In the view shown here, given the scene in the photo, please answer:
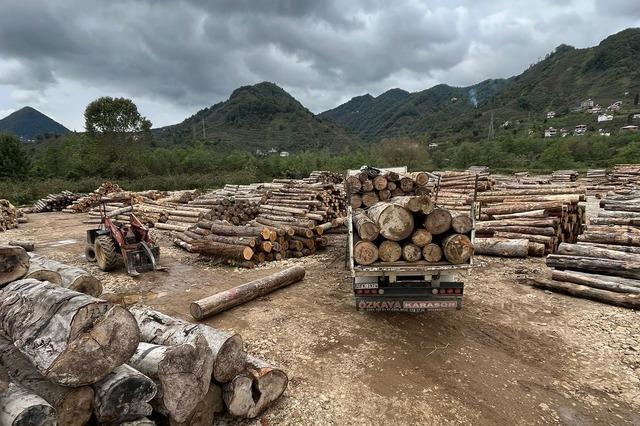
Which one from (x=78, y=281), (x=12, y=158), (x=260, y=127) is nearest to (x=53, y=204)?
(x=12, y=158)

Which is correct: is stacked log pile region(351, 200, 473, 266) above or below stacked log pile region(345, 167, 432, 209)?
below

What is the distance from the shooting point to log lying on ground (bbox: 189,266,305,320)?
601cm

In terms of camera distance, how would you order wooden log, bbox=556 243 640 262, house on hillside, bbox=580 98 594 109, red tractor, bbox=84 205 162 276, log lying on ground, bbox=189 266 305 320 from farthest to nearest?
house on hillside, bbox=580 98 594 109, red tractor, bbox=84 205 162 276, wooden log, bbox=556 243 640 262, log lying on ground, bbox=189 266 305 320

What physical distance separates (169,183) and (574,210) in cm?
3056

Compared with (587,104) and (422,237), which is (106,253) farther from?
(587,104)

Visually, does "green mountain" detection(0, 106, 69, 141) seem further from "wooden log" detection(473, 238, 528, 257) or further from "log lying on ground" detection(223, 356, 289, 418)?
"log lying on ground" detection(223, 356, 289, 418)

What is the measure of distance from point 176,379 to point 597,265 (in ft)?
25.7

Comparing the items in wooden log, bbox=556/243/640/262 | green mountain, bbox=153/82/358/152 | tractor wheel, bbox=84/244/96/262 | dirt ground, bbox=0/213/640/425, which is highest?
green mountain, bbox=153/82/358/152

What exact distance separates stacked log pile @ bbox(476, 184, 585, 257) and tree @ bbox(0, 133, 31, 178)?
37.1m

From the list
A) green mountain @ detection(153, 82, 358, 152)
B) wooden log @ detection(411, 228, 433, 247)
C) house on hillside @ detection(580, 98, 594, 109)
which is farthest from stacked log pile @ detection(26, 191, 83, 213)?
house on hillside @ detection(580, 98, 594, 109)

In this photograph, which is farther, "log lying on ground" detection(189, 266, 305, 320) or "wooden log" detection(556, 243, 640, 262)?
"wooden log" detection(556, 243, 640, 262)

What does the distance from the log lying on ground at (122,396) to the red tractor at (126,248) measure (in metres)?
6.56

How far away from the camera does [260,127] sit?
98.2 m

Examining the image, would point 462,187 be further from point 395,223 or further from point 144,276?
point 144,276
